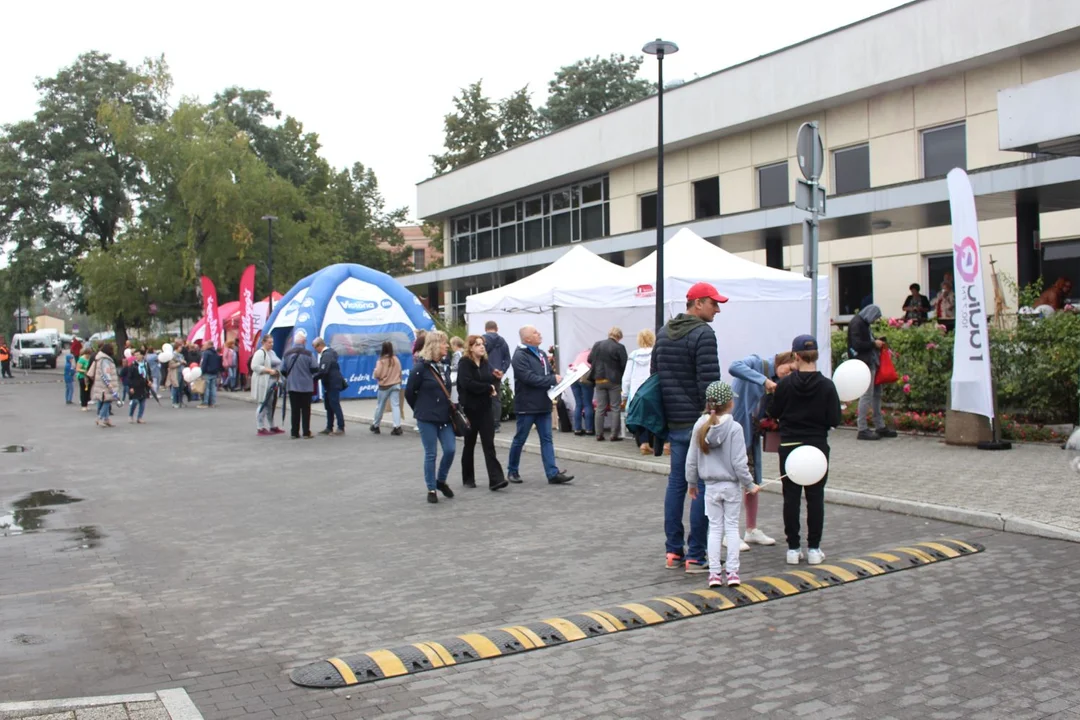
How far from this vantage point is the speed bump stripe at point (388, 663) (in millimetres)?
5031

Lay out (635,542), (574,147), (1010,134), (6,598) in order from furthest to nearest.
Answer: (574,147), (1010,134), (635,542), (6,598)

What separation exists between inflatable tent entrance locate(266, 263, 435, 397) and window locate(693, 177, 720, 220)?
9394 mm

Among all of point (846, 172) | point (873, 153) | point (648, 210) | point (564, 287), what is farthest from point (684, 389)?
point (648, 210)

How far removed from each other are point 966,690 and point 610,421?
1036 cm

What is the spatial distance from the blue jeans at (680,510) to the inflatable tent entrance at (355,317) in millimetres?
20700

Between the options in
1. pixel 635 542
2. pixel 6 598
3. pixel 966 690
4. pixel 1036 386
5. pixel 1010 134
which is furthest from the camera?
pixel 1036 386

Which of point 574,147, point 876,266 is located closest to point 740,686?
point 876,266

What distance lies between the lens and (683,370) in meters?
7.13

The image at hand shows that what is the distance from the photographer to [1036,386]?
13.3 metres

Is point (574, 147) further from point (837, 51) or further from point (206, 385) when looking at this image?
point (206, 385)

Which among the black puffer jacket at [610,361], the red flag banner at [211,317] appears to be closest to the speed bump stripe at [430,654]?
the black puffer jacket at [610,361]

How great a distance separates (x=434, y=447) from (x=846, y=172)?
64.3 feet

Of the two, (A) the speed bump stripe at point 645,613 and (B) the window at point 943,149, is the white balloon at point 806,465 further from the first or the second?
(B) the window at point 943,149

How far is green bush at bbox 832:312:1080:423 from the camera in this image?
12992 millimetres
